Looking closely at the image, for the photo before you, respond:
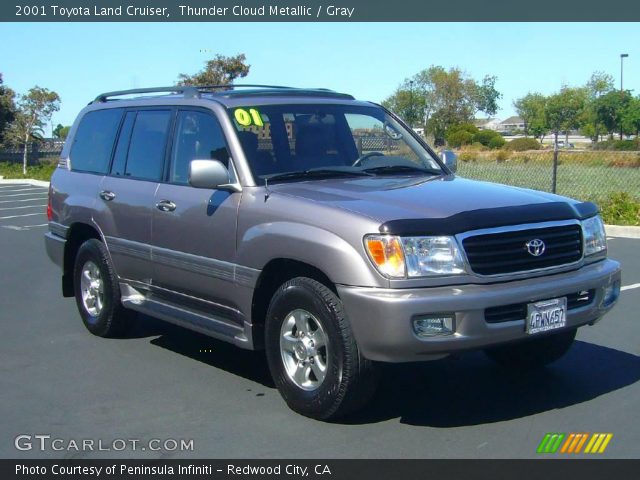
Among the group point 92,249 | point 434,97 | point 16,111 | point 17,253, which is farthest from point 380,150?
point 16,111

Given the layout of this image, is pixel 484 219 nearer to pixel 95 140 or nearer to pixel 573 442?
pixel 573 442

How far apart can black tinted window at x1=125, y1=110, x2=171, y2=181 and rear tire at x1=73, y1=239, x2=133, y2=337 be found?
2.59 ft

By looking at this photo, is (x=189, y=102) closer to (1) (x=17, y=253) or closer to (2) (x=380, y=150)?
(2) (x=380, y=150)

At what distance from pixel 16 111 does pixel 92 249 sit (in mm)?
43841

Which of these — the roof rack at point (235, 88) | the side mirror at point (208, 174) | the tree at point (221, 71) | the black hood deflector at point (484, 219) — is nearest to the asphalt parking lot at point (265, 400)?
the black hood deflector at point (484, 219)

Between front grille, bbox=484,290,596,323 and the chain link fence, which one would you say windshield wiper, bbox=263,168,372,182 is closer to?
front grille, bbox=484,290,596,323

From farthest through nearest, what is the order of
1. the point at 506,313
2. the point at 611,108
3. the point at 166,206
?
the point at 611,108 → the point at 166,206 → the point at 506,313

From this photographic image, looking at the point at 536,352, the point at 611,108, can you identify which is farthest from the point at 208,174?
the point at 611,108

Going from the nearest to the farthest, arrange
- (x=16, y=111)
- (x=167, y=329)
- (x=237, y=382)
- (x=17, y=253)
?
1. (x=237, y=382)
2. (x=167, y=329)
3. (x=17, y=253)
4. (x=16, y=111)

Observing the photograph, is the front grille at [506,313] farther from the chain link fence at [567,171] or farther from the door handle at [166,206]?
the chain link fence at [567,171]

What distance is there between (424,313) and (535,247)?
90cm

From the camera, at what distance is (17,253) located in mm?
13250

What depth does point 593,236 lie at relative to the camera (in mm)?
5617

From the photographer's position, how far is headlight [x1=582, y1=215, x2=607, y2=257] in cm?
553
